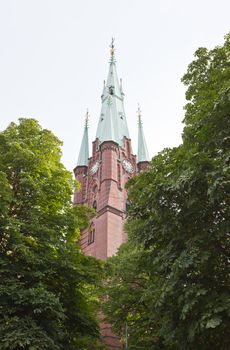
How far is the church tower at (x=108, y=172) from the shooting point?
37.9 meters

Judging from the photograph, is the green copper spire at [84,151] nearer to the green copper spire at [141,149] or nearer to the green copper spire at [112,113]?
the green copper spire at [112,113]

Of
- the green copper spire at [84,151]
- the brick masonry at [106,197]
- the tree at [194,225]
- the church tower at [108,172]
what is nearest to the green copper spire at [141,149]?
the church tower at [108,172]

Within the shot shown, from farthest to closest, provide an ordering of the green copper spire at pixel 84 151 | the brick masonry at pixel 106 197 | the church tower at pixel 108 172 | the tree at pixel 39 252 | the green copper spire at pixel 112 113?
the green copper spire at pixel 84 151 → the green copper spire at pixel 112 113 → the church tower at pixel 108 172 → the brick masonry at pixel 106 197 → the tree at pixel 39 252

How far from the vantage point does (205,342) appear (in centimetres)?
907

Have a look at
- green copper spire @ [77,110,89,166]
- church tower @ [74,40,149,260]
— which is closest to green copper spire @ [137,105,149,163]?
church tower @ [74,40,149,260]

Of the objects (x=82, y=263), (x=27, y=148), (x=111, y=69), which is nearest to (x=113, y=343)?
(x=82, y=263)

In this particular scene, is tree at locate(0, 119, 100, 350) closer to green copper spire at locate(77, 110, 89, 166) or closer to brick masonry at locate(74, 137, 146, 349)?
brick masonry at locate(74, 137, 146, 349)

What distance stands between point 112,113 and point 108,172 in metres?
12.2

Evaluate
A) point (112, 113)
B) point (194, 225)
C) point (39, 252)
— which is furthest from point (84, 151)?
point (194, 225)

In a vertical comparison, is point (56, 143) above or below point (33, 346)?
above

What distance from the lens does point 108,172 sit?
4231 cm

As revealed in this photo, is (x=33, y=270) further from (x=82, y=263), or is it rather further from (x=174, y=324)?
(x=174, y=324)

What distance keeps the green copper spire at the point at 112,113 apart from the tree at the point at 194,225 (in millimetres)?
35496

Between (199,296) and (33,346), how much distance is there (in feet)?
13.3
